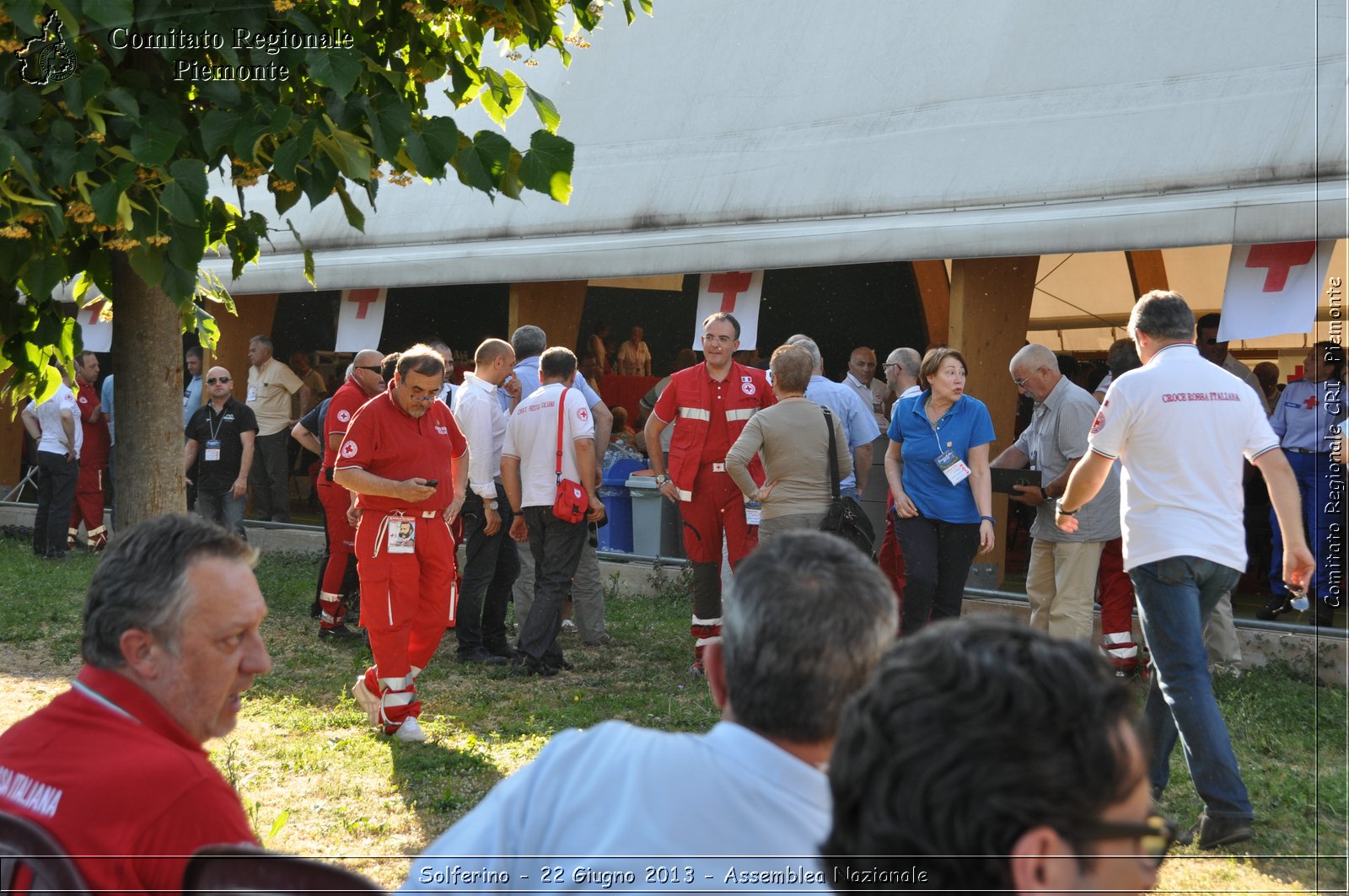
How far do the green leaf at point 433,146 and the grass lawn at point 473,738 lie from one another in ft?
7.84

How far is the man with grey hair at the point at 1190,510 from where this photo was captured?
474 cm

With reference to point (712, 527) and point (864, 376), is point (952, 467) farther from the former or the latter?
point (864, 376)

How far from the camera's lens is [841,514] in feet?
23.7

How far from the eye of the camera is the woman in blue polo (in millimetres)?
6992

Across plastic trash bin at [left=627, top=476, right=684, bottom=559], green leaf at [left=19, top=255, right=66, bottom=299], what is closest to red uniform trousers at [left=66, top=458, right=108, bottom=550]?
plastic trash bin at [left=627, top=476, right=684, bottom=559]

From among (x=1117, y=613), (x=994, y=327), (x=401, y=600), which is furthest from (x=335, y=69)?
(x=994, y=327)

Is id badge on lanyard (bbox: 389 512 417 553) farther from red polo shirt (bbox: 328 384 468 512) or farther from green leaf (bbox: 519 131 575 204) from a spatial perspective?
green leaf (bbox: 519 131 575 204)

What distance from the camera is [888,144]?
10.9 meters

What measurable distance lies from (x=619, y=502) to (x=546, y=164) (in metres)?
8.42

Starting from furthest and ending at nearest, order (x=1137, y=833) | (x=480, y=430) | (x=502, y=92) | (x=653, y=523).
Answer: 1. (x=653, y=523)
2. (x=480, y=430)
3. (x=502, y=92)
4. (x=1137, y=833)

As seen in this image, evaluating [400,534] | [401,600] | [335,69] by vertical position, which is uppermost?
[335,69]

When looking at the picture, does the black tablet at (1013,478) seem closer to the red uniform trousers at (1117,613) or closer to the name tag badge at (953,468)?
the red uniform trousers at (1117,613)

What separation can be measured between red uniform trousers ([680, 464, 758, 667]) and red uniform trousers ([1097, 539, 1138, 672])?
2.20m

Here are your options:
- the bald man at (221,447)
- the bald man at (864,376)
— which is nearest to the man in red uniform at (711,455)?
the bald man at (864,376)
